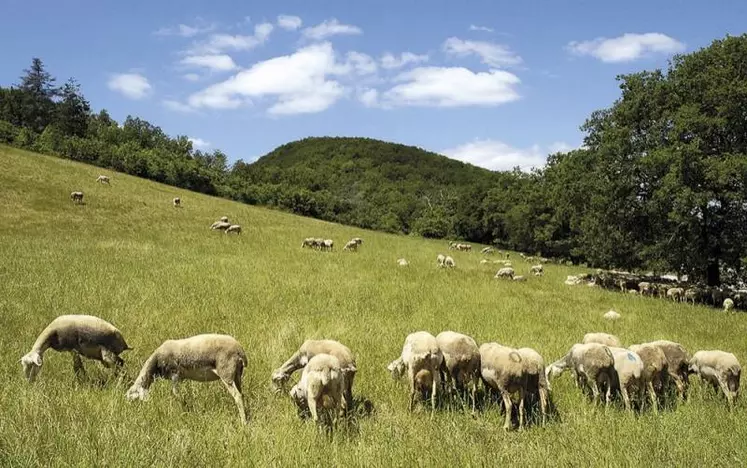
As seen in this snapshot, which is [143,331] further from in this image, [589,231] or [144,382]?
[589,231]

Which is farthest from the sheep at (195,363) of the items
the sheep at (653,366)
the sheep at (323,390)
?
the sheep at (653,366)

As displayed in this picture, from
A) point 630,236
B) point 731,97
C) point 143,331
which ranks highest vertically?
point 731,97

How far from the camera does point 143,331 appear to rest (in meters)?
10.9

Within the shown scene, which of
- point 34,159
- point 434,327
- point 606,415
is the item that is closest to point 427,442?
point 606,415

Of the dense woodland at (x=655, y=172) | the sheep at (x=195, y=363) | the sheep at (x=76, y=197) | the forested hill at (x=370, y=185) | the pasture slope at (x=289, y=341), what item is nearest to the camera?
the pasture slope at (x=289, y=341)

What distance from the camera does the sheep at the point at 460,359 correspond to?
805 centimetres

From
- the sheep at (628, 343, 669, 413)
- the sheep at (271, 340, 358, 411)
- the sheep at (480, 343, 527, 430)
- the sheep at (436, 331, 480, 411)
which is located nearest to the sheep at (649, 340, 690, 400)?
the sheep at (628, 343, 669, 413)

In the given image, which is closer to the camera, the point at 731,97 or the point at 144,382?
the point at 144,382

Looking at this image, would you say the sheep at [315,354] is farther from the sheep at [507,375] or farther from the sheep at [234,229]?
the sheep at [234,229]

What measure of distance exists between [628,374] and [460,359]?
8.75ft

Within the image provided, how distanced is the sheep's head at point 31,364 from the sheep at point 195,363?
1.59 m

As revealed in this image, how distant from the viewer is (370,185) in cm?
15975

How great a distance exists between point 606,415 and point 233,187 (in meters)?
88.3

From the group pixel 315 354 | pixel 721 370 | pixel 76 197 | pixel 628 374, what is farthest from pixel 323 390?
pixel 76 197
